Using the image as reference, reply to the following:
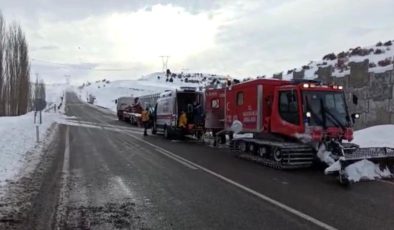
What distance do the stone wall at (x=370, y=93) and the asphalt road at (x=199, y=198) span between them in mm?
7557

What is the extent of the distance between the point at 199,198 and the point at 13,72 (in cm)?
4187

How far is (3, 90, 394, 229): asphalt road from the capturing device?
8.53 metres

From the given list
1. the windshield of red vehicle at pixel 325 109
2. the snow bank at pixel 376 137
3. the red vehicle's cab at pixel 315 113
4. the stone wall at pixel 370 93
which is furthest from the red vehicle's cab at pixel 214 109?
the windshield of red vehicle at pixel 325 109

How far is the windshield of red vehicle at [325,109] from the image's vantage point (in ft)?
54.4

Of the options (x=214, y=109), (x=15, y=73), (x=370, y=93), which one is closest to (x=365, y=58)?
(x=370, y=93)

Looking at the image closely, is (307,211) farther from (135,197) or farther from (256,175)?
(256,175)

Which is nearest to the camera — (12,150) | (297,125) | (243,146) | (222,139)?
(297,125)

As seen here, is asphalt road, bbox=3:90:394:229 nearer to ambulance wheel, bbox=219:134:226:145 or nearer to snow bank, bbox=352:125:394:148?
snow bank, bbox=352:125:394:148

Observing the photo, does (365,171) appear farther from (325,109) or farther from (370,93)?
(370,93)

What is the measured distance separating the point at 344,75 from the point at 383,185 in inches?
483

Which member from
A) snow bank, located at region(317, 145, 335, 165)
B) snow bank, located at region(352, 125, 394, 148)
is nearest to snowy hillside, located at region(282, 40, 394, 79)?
snow bank, located at region(352, 125, 394, 148)

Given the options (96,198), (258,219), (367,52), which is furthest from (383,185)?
(367,52)

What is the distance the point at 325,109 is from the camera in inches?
659

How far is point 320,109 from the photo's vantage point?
1675 centimetres
